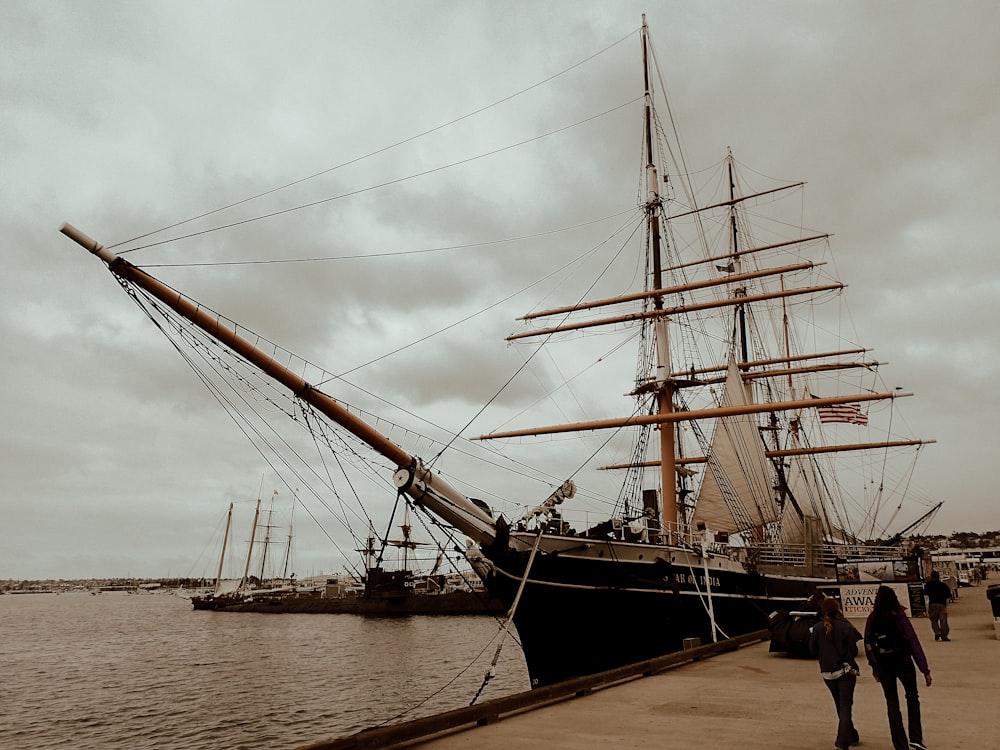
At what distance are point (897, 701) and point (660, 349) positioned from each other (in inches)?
977

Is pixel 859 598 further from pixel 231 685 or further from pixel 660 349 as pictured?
pixel 231 685

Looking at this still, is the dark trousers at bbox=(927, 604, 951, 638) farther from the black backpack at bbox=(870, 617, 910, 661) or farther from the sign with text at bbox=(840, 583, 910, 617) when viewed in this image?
the black backpack at bbox=(870, 617, 910, 661)

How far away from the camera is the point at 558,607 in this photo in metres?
17.8

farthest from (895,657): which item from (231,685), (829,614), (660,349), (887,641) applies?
(231,685)

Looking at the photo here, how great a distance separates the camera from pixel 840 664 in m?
6.51

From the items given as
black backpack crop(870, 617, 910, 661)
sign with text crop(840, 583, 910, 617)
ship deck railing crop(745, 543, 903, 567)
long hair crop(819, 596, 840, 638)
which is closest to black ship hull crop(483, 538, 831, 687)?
sign with text crop(840, 583, 910, 617)

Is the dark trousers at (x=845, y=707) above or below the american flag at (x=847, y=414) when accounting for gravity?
below

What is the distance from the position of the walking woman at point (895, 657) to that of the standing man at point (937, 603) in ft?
33.1

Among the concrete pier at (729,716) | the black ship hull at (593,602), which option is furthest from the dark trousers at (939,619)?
the black ship hull at (593,602)

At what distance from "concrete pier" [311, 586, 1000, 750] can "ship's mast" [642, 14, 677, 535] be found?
1337 cm

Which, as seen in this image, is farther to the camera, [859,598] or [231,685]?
[231,685]

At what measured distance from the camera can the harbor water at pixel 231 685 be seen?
2038 cm

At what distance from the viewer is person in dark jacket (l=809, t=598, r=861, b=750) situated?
635cm

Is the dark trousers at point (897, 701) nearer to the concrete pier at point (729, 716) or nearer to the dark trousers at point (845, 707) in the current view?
the dark trousers at point (845, 707)
